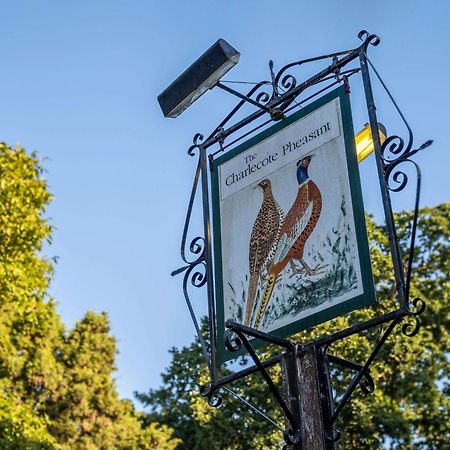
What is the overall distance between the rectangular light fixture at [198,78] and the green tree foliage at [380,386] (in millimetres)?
10763

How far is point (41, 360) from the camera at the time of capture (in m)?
18.0

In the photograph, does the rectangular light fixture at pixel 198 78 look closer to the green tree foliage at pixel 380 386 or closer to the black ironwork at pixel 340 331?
the black ironwork at pixel 340 331

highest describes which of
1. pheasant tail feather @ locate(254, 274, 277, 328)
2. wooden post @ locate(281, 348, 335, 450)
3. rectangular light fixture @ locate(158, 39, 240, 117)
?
rectangular light fixture @ locate(158, 39, 240, 117)

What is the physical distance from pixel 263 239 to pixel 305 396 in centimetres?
90

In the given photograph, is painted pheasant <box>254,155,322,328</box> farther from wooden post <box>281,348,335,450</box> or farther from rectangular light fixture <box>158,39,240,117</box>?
rectangular light fixture <box>158,39,240,117</box>

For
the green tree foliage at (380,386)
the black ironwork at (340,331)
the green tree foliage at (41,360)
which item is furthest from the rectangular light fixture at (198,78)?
the green tree foliage at (380,386)

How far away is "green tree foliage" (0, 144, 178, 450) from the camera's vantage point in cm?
1128

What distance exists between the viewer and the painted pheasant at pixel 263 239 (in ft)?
13.1

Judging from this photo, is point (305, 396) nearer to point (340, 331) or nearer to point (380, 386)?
point (340, 331)

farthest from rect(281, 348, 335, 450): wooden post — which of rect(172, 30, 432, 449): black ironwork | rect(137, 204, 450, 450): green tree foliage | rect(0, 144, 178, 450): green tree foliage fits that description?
rect(137, 204, 450, 450): green tree foliage

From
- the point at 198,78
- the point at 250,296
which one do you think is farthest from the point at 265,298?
the point at 198,78

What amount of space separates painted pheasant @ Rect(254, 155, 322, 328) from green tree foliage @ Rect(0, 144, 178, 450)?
7.71m

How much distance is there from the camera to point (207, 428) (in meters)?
16.4

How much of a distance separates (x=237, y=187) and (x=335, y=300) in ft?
3.46
